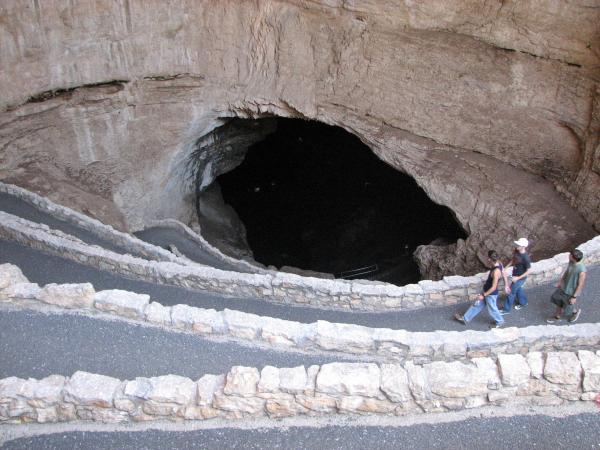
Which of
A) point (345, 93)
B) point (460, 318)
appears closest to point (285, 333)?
point (460, 318)

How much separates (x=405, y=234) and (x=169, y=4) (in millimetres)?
9157

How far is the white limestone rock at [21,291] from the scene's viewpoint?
6.23 meters

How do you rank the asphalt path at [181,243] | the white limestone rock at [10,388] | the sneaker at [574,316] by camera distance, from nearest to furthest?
the white limestone rock at [10,388], the sneaker at [574,316], the asphalt path at [181,243]

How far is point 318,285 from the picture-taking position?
306 inches

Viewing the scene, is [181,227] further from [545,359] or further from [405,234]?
[545,359]

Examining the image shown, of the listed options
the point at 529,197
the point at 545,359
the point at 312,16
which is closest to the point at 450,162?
the point at 529,197

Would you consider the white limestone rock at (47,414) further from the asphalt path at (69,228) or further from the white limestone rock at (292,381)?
the asphalt path at (69,228)

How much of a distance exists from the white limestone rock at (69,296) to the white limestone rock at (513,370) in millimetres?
4551

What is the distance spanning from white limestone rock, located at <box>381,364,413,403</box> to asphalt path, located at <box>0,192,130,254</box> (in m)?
7.05

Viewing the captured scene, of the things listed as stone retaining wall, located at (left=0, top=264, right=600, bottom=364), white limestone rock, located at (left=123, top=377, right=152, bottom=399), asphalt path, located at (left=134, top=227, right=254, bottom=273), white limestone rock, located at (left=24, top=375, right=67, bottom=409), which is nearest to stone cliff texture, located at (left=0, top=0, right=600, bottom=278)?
asphalt path, located at (left=134, top=227, right=254, bottom=273)

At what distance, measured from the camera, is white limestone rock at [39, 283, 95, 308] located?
20.4 ft

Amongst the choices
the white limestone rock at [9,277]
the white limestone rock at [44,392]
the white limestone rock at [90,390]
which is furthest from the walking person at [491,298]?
the white limestone rock at [9,277]

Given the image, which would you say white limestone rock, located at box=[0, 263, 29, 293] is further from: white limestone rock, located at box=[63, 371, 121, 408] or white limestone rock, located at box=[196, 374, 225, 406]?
white limestone rock, located at box=[196, 374, 225, 406]

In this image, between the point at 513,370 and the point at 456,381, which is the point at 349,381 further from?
the point at 513,370
